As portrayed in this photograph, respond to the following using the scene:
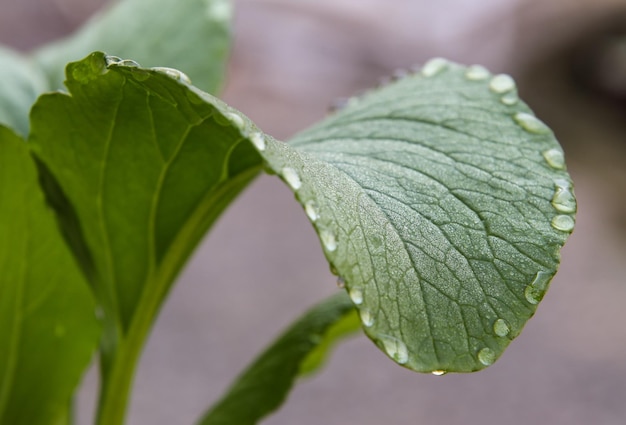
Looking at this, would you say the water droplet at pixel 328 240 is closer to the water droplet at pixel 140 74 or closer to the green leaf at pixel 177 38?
the water droplet at pixel 140 74

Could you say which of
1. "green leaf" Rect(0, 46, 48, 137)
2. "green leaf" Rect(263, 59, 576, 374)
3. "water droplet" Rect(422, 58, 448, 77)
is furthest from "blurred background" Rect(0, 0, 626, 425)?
"green leaf" Rect(263, 59, 576, 374)

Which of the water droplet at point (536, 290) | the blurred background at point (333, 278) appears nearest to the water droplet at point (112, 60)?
the water droplet at point (536, 290)

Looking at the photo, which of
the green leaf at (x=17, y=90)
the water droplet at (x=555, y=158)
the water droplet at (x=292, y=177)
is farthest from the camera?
the green leaf at (x=17, y=90)

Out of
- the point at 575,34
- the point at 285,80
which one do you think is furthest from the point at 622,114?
the point at 285,80

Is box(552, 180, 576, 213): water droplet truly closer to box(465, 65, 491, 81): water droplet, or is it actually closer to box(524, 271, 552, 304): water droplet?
box(524, 271, 552, 304): water droplet

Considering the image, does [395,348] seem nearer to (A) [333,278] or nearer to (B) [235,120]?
(B) [235,120]
